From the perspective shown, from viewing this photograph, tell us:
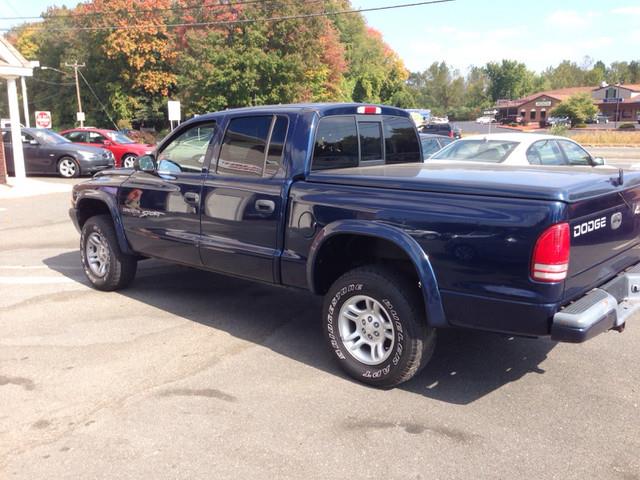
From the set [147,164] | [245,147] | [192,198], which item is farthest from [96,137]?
[245,147]

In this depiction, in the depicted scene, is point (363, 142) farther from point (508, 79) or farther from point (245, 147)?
point (508, 79)

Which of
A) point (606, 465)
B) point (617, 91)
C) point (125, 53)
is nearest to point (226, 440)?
point (606, 465)

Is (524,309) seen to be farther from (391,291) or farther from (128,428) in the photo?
(128,428)

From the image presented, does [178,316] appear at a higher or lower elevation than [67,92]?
lower

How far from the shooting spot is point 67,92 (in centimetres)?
5784

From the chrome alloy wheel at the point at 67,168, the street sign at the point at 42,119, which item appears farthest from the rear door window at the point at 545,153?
the street sign at the point at 42,119

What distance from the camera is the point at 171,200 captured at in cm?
534

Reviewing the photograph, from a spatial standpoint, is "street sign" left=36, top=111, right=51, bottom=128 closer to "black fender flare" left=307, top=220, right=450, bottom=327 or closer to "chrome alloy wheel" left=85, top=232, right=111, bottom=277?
"chrome alloy wheel" left=85, top=232, right=111, bottom=277

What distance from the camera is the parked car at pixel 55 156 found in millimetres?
18609

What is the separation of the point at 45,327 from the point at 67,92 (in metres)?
58.9

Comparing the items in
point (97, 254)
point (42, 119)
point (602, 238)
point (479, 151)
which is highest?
point (42, 119)

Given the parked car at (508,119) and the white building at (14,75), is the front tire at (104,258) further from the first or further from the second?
the parked car at (508,119)

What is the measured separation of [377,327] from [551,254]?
1.27 meters

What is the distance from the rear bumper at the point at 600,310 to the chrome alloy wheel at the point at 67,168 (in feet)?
58.2
